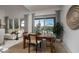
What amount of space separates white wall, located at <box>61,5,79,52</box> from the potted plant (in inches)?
3.5

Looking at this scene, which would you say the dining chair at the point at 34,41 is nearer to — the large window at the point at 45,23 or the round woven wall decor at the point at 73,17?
the large window at the point at 45,23

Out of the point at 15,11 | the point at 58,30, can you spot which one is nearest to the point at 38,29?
the point at 58,30

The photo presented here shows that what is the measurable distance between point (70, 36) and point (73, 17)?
40 cm

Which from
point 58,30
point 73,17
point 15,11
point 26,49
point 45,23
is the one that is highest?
point 15,11

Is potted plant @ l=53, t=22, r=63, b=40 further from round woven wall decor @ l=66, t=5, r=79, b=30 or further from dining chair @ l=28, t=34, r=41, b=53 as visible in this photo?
dining chair @ l=28, t=34, r=41, b=53

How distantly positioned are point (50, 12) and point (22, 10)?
58 centimetres

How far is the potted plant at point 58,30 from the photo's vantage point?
2342 mm

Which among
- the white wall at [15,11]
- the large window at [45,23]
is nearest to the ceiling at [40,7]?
the white wall at [15,11]

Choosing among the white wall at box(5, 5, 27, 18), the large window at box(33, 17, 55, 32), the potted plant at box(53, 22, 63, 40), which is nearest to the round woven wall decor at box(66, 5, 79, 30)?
the potted plant at box(53, 22, 63, 40)

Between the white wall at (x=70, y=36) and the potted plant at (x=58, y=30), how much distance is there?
0.09 m

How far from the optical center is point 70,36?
2365 millimetres

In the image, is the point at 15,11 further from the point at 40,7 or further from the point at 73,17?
the point at 73,17

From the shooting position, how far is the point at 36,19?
2.38 metres
